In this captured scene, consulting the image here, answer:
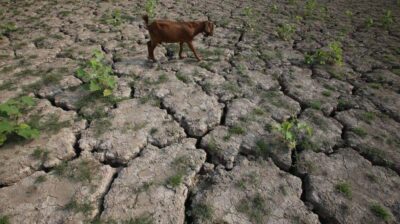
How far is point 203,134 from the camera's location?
10.9ft

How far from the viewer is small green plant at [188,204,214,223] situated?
2400 mm

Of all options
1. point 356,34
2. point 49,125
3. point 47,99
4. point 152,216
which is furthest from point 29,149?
point 356,34

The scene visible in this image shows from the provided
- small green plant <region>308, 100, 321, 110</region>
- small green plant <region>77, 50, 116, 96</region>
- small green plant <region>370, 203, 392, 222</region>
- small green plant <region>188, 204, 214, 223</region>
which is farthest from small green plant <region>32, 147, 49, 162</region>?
small green plant <region>308, 100, 321, 110</region>

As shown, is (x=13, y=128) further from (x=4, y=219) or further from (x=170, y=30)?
(x=170, y=30)

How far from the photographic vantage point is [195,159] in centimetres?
294

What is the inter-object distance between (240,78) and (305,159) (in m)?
1.80

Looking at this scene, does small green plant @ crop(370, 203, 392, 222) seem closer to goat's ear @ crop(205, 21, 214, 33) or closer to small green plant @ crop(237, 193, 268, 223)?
small green plant @ crop(237, 193, 268, 223)

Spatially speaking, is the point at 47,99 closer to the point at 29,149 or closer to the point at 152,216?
the point at 29,149

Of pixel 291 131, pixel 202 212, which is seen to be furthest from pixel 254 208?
pixel 291 131

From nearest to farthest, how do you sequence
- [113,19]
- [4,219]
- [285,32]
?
[4,219], [285,32], [113,19]

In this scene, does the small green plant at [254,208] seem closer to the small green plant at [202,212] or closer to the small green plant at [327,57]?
the small green plant at [202,212]

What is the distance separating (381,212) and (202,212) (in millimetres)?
1504

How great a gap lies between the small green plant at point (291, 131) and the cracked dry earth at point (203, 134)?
8 cm

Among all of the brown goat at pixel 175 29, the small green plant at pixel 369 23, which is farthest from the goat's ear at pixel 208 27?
the small green plant at pixel 369 23
